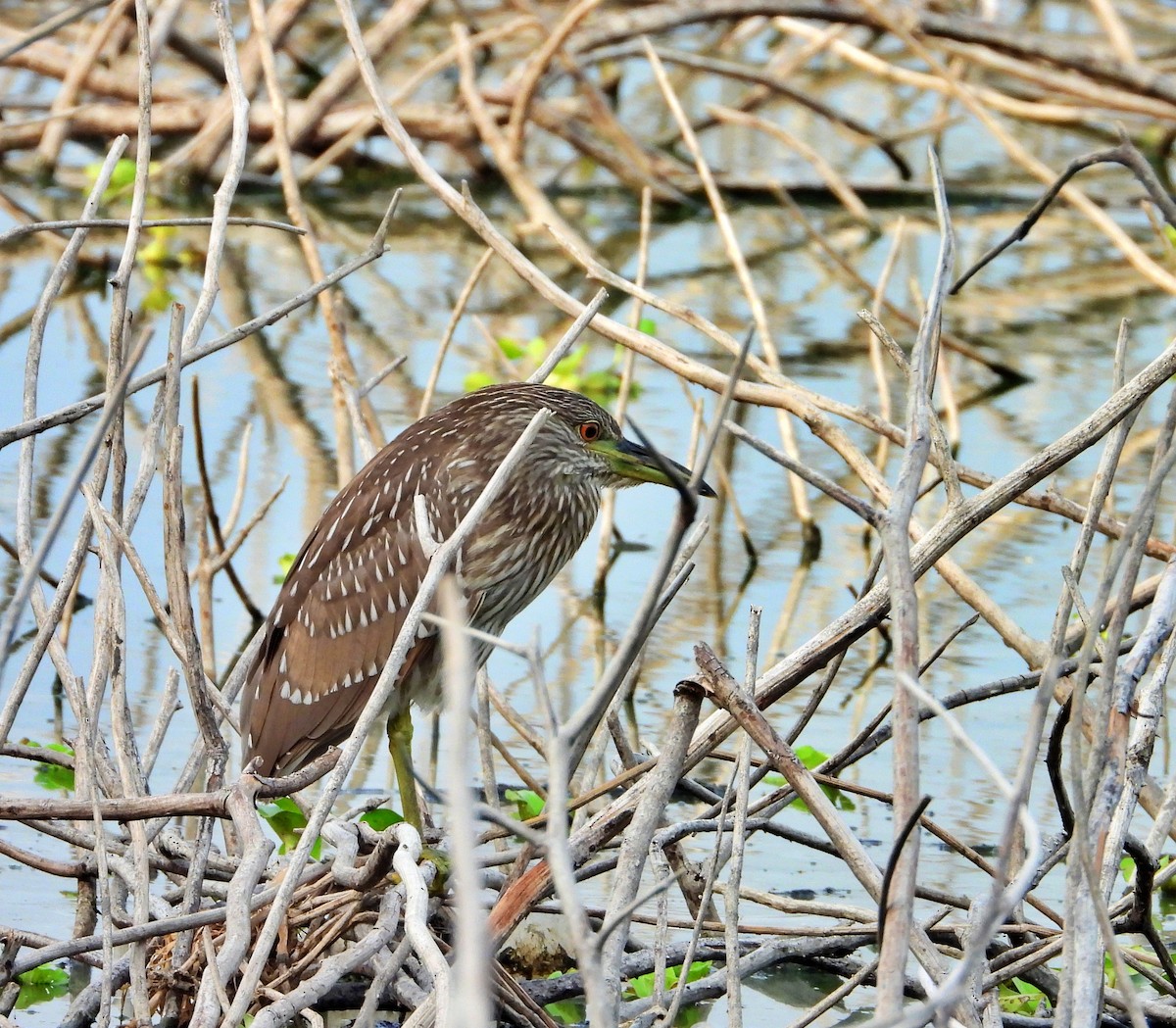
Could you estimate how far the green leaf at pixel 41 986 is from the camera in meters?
3.51

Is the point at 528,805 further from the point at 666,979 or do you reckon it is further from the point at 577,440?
the point at 577,440

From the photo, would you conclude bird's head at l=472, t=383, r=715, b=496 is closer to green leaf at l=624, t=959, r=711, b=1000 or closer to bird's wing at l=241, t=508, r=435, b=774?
bird's wing at l=241, t=508, r=435, b=774

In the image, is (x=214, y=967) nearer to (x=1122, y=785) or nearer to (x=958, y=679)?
(x=1122, y=785)

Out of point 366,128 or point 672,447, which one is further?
point 366,128

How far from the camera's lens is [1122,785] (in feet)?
8.79

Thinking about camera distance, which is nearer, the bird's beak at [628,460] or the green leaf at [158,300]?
the bird's beak at [628,460]

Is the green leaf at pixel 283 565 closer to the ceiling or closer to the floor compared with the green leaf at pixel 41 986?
closer to the ceiling

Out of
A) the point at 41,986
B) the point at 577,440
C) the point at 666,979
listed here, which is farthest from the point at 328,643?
the point at 666,979

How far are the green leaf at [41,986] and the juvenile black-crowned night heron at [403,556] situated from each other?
747mm

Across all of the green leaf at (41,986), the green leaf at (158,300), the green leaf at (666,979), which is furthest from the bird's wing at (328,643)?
the green leaf at (158,300)

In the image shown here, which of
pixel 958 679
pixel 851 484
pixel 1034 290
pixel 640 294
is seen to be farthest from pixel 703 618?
pixel 1034 290

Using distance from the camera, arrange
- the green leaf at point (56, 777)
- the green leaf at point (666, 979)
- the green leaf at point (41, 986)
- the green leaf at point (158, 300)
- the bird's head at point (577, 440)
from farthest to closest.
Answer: the green leaf at point (158, 300) < the bird's head at point (577, 440) < the green leaf at point (56, 777) < the green leaf at point (41, 986) < the green leaf at point (666, 979)

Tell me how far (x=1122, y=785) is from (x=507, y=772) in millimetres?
2526

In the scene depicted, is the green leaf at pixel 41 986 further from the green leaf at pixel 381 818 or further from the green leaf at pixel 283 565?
the green leaf at pixel 283 565
